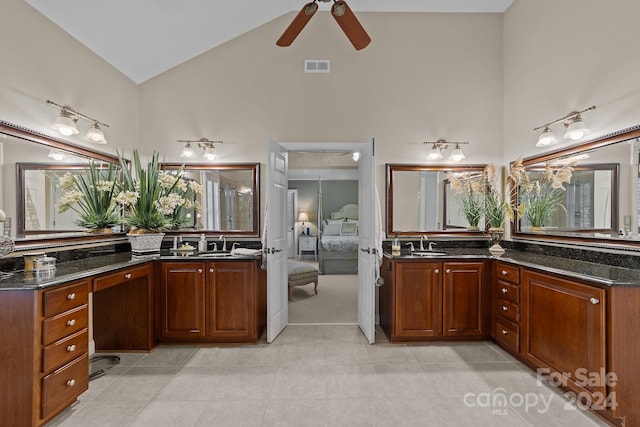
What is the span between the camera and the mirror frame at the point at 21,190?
2.40 m

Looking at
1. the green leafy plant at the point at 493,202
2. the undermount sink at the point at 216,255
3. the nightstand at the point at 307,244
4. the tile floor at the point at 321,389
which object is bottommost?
the tile floor at the point at 321,389

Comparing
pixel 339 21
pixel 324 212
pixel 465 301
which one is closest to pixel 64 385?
pixel 339 21

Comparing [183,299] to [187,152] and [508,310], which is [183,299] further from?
[508,310]

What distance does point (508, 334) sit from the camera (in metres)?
3.01

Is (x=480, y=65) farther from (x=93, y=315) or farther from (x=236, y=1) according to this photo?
(x=93, y=315)

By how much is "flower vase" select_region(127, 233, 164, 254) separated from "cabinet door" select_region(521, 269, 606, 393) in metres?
3.63

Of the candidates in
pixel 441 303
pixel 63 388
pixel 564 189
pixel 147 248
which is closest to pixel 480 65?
pixel 564 189

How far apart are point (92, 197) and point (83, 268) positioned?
36.6 inches

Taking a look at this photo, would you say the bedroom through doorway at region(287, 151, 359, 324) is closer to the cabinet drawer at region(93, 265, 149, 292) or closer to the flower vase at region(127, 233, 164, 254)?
the flower vase at region(127, 233, 164, 254)

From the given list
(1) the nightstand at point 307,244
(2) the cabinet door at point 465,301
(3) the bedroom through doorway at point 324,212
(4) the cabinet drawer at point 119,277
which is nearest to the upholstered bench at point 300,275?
(3) the bedroom through doorway at point 324,212

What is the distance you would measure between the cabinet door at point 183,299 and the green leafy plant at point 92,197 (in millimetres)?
763

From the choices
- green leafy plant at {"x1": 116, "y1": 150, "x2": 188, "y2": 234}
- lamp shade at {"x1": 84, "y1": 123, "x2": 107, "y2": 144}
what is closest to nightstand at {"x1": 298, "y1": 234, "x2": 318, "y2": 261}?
green leafy plant at {"x1": 116, "y1": 150, "x2": 188, "y2": 234}

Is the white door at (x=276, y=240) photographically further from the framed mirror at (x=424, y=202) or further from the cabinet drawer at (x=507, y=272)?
the cabinet drawer at (x=507, y=272)

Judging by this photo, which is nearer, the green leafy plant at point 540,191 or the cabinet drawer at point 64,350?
the cabinet drawer at point 64,350
